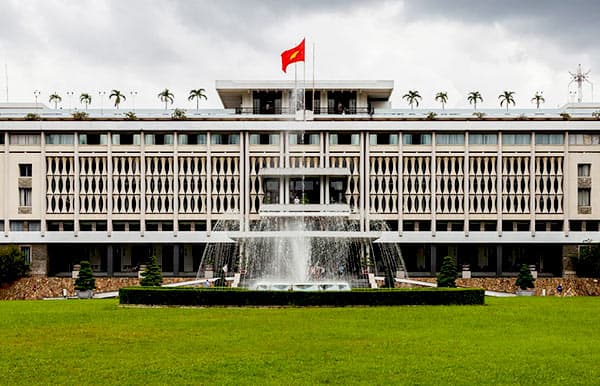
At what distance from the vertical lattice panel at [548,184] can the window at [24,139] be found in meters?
41.0

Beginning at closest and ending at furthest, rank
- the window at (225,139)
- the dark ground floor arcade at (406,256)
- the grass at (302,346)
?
the grass at (302,346)
the window at (225,139)
the dark ground floor arcade at (406,256)

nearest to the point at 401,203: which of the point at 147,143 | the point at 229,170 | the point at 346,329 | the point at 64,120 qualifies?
the point at 229,170

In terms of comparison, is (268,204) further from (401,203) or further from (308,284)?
(308,284)

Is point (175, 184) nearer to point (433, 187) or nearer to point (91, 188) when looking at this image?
point (91, 188)

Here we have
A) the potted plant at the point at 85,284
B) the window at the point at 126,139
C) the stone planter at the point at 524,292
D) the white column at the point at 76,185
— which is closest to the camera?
Answer: the potted plant at the point at 85,284

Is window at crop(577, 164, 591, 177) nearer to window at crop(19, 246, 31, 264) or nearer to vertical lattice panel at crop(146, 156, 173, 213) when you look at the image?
vertical lattice panel at crop(146, 156, 173, 213)

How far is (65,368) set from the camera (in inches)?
753

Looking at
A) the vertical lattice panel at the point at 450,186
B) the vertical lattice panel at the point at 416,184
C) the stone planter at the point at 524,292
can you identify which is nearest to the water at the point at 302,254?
the vertical lattice panel at the point at 416,184

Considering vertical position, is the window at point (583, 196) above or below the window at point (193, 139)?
below

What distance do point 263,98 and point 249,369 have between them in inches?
2323

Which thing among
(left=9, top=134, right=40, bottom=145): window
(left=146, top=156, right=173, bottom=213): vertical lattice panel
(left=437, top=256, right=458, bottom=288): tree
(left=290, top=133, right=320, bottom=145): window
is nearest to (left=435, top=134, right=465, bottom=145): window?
(left=290, top=133, right=320, bottom=145): window

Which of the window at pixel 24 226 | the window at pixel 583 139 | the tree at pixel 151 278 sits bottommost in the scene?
the tree at pixel 151 278

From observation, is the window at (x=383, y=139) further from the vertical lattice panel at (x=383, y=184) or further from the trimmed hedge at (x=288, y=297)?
the trimmed hedge at (x=288, y=297)

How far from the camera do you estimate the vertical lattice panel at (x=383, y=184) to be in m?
72.5
